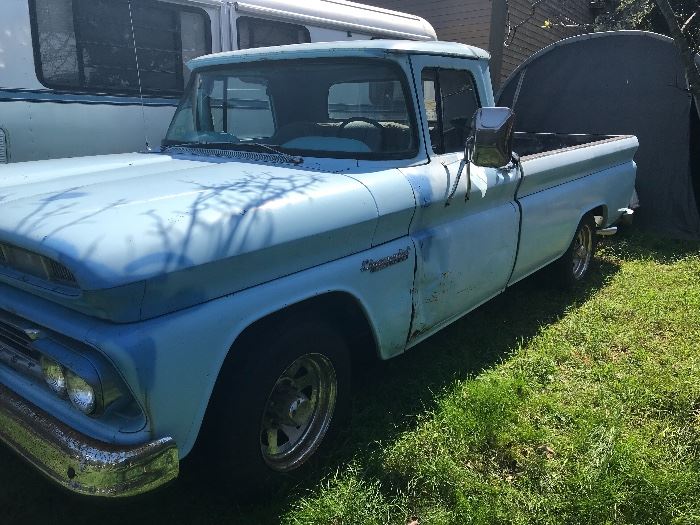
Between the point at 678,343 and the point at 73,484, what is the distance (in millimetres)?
3780

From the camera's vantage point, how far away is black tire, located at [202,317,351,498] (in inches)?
92.3

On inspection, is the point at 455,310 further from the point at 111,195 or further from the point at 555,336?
the point at 111,195

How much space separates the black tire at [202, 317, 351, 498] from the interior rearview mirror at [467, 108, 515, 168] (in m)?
1.17

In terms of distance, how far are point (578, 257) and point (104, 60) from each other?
479 cm

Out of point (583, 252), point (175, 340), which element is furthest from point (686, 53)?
point (175, 340)

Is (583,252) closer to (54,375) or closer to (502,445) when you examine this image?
(502,445)

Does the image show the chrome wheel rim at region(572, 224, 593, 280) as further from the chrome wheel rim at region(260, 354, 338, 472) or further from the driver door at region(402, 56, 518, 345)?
the chrome wheel rim at region(260, 354, 338, 472)

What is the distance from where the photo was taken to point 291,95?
3.46 m

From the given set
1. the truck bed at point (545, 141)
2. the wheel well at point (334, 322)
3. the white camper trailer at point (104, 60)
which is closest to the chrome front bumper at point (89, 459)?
the wheel well at point (334, 322)

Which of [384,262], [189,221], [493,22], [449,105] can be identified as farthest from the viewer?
[493,22]

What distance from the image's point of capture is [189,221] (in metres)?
2.17

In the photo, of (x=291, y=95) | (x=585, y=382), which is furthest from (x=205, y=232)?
(x=585, y=382)

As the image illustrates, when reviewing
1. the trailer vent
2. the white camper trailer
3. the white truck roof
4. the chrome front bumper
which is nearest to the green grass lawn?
the chrome front bumper

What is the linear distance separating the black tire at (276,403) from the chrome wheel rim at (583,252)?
10.4 feet
